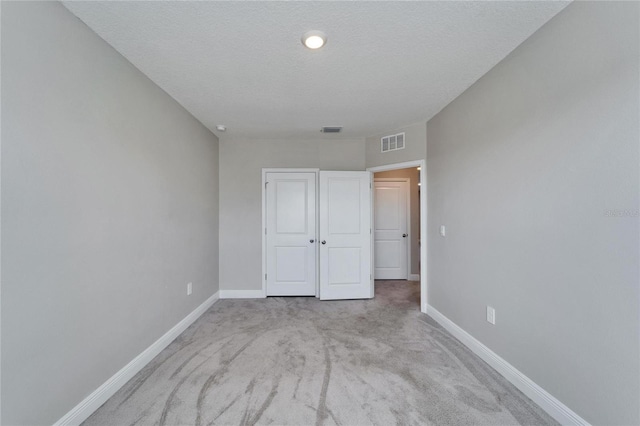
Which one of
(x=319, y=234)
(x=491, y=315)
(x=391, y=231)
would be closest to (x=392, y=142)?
(x=319, y=234)

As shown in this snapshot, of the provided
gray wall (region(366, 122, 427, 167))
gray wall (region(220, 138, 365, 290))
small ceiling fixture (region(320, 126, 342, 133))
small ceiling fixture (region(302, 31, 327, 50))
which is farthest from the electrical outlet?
gray wall (region(220, 138, 365, 290))

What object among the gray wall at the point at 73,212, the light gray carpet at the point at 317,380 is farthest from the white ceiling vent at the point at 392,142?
the gray wall at the point at 73,212

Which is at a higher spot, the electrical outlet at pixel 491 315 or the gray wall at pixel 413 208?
the gray wall at pixel 413 208

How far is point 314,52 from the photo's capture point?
196 cm

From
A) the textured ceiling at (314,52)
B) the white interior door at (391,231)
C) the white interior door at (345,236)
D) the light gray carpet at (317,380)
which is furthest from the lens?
the white interior door at (391,231)

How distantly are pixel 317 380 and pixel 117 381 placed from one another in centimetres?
145

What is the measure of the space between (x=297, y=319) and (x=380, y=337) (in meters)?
1.05

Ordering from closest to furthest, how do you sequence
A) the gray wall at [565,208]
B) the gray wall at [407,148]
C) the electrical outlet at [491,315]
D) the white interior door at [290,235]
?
1. the gray wall at [565,208]
2. the electrical outlet at [491,315]
3. the gray wall at [407,148]
4. the white interior door at [290,235]

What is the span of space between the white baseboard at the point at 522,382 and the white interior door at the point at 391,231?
2.45 metres

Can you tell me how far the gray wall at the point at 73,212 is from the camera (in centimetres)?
130

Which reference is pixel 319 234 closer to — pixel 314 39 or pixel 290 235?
pixel 290 235

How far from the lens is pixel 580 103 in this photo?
1.50m

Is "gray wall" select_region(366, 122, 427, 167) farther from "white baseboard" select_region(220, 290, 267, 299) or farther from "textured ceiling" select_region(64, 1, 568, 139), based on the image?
"white baseboard" select_region(220, 290, 267, 299)

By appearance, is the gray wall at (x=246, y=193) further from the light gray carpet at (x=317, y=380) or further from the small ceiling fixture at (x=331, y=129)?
the light gray carpet at (x=317, y=380)
